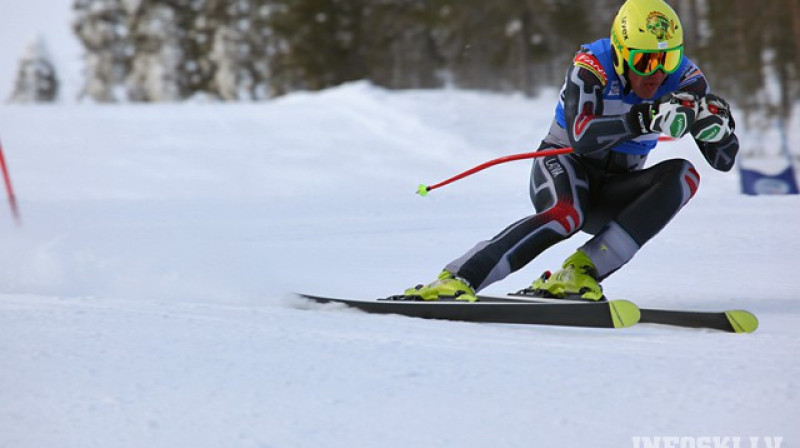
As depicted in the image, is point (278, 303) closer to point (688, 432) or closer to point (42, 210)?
point (688, 432)

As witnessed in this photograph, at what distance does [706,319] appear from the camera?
3285 millimetres

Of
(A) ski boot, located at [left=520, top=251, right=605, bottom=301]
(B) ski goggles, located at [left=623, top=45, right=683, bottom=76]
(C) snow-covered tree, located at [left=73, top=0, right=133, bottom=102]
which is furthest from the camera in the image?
(C) snow-covered tree, located at [left=73, top=0, right=133, bottom=102]

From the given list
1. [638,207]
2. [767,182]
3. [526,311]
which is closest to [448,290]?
[526,311]

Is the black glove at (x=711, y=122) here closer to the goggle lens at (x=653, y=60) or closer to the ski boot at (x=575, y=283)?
the goggle lens at (x=653, y=60)

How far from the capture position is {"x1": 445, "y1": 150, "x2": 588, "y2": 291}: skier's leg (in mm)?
3467

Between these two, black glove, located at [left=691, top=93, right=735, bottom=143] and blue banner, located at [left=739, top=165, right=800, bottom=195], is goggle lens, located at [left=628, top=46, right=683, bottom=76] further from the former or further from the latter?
blue banner, located at [left=739, top=165, right=800, bottom=195]

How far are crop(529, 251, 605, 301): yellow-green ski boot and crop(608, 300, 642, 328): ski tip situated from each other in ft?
1.11

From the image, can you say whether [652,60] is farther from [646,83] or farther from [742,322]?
[742,322]

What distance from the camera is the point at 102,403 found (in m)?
2.18

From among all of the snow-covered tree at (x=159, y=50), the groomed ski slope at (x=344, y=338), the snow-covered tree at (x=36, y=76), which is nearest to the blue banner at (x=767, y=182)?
the groomed ski slope at (x=344, y=338)

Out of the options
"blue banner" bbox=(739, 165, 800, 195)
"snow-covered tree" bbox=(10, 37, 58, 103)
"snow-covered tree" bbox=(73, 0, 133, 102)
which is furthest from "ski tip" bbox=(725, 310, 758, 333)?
"snow-covered tree" bbox=(10, 37, 58, 103)

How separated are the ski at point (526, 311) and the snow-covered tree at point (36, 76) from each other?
1842 inches

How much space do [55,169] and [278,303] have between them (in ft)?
26.6

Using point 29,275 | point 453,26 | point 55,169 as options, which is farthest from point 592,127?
point 453,26
